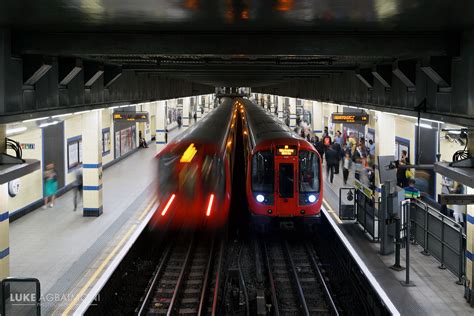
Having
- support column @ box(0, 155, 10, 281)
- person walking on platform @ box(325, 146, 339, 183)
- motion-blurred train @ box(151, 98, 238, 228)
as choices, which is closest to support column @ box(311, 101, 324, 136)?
person walking on platform @ box(325, 146, 339, 183)

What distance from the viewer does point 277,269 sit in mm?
11062

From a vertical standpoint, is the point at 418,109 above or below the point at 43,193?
above

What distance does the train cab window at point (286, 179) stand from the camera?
39.3ft

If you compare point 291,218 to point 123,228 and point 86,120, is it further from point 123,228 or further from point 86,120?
point 86,120

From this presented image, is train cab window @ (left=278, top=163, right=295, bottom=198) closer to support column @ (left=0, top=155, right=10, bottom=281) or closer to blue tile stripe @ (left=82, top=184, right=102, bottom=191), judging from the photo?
blue tile stripe @ (left=82, top=184, right=102, bottom=191)

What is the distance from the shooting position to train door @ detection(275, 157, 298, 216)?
11945 mm

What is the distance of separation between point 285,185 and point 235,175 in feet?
22.5

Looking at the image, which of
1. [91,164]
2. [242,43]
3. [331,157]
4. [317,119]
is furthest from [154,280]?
[317,119]

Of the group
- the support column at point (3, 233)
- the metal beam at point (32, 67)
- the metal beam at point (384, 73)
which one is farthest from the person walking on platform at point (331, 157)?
the metal beam at point (32, 67)

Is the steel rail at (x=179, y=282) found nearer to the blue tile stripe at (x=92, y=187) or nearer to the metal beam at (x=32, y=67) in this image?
the blue tile stripe at (x=92, y=187)

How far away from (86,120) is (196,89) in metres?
14.1

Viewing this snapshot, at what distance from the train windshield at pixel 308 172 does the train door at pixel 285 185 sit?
0.18 meters

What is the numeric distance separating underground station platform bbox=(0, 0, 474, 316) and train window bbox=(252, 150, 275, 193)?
32 millimetres

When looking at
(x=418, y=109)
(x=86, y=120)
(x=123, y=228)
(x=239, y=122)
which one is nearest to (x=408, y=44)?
(x=418, y=109)
